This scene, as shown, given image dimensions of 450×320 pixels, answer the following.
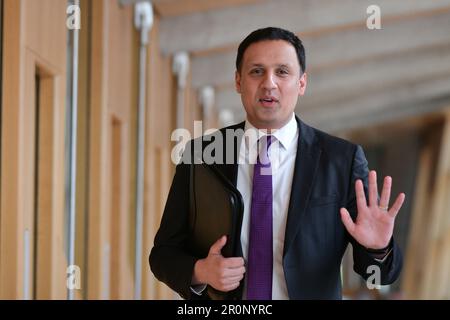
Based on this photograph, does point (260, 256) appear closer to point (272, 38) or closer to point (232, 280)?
point (232, 280)

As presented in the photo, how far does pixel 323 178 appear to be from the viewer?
2.16 metres

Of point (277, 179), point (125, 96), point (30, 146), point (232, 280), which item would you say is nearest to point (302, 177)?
point (277, 179)

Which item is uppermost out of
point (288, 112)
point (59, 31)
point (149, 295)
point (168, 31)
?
point (168, 31)

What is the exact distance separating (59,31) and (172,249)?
175 inches

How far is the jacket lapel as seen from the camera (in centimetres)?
209

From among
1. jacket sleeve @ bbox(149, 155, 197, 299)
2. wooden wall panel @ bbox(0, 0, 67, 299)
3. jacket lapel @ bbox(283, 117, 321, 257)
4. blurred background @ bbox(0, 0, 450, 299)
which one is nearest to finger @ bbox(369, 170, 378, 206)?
jacket lapel @ bbox(283, 117, 321, 257)

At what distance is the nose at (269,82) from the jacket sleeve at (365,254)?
0.93ft

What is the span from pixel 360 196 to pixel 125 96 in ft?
23.7

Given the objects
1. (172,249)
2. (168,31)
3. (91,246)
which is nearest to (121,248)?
(91,246)

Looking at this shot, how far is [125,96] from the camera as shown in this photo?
361 inches

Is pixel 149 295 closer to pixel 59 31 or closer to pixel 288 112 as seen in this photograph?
pixel 59 31

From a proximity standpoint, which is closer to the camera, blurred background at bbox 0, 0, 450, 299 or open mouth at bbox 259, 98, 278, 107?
open mouth at bbox 259, 98, 278, 107

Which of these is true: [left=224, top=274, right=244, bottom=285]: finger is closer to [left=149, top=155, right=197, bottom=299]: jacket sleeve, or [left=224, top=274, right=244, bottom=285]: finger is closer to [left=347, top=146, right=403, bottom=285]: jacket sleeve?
[left=149, top=155, right=197, bottom=299]: jacket sleeve

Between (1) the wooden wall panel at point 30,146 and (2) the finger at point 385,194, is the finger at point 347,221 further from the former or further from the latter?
(1) the wooden wall panel at point 30,146
